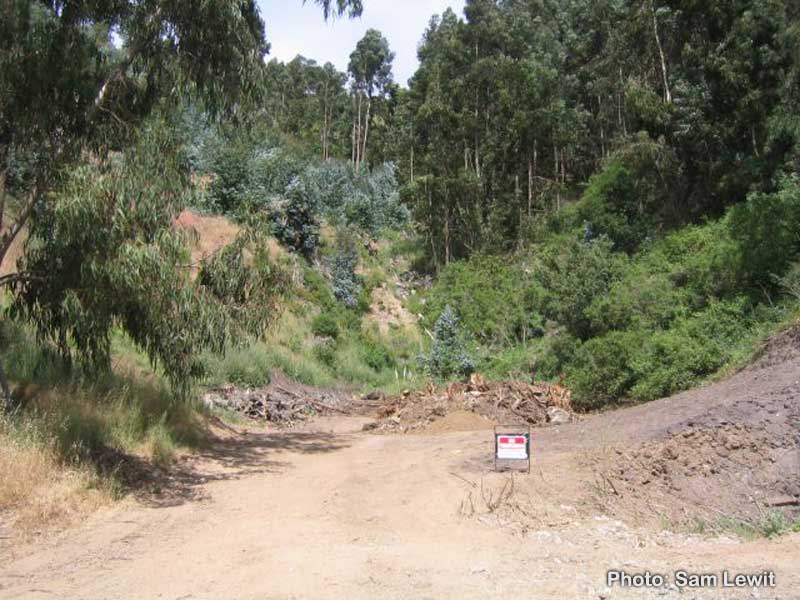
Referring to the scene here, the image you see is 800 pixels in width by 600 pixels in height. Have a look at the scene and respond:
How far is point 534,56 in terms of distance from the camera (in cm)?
4412

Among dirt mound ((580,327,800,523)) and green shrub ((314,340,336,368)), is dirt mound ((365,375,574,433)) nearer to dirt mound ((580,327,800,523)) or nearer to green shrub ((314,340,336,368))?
dirt mound ((580,327,800,523))

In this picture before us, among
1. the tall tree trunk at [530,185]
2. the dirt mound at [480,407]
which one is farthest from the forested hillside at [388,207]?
the dirt mound at [480,407]

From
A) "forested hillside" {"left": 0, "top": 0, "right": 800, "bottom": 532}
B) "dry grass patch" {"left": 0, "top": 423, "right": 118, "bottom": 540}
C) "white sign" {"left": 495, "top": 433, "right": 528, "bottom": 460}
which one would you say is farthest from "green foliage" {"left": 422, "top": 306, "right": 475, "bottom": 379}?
"dry grass patch" {"left": 0, "top": 423, "right": 118, "bottom": 540}

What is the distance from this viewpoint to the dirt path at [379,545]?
5.79 metres

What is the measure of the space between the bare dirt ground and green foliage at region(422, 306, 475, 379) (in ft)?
41.8

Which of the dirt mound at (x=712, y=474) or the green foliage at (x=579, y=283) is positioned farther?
the green foliage at (x=579, y=283)

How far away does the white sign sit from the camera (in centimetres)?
876

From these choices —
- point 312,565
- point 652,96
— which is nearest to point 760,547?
point 312,565

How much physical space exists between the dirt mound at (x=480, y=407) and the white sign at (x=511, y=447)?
6.91 m

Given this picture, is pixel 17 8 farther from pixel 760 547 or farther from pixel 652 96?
pixel 652 96

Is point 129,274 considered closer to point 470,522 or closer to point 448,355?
point 470,522

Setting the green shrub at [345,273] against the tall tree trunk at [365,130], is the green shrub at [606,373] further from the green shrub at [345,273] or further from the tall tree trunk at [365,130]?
the tall tree trunk at [365,130]

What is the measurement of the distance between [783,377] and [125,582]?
27.9 feet

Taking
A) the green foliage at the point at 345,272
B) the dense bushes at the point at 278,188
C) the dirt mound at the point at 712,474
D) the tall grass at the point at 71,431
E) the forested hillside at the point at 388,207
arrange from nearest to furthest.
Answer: the dirt mound at the point at 712,474, the tall grass at the point at 71,431, the forested hillside at the point at 388,207, the dense bushes at the point at 278,188, the green foliage at the point at 345,272
